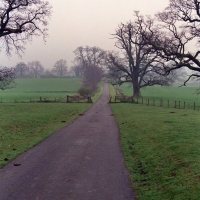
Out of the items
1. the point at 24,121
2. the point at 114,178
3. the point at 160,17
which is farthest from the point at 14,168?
the point at 160,17

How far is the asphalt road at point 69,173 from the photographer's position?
6.05 m

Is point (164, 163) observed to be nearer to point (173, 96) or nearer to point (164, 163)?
point (164, 163)

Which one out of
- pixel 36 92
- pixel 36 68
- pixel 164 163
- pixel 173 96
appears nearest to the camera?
pixel 164 163

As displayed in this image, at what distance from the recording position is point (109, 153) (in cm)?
994

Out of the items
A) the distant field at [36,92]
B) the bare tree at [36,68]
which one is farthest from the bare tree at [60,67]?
the distant field at [36,92]

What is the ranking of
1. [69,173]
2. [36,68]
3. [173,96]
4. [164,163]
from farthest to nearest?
1. [36,68]
2. [173,96]
3. [164,163]
4. [69,173]

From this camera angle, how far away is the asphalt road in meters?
6.05

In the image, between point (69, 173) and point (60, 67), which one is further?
point (60, 67)

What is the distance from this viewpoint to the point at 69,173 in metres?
7.54

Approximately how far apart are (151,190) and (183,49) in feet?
78.9

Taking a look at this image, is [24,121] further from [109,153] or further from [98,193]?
[98,193]

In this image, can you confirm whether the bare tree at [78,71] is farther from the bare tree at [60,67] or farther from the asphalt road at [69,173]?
the asphalt road at [69,173]

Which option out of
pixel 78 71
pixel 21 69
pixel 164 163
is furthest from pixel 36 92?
pixel 21 69

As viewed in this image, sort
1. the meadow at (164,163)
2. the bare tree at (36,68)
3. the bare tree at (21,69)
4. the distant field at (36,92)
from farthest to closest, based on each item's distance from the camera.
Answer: the bare tree at (36,68) < the bare tree at (21,69) < the distant field at (36,92) < the meadow at (164,163)
